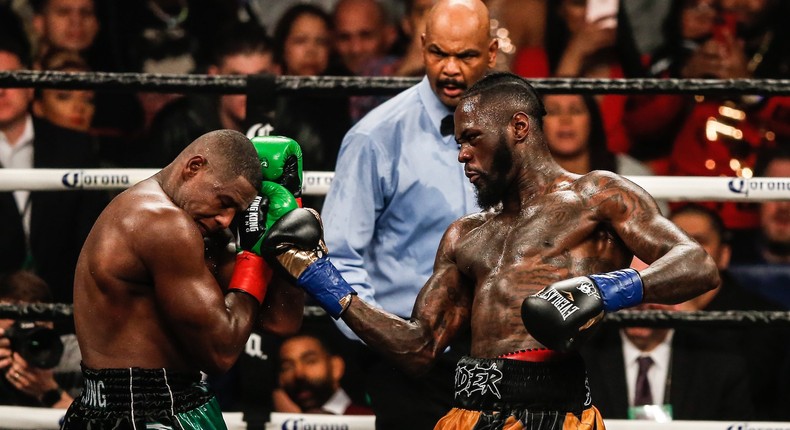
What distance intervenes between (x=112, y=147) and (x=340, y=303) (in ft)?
5.33

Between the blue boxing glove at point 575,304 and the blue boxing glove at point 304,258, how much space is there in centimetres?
48

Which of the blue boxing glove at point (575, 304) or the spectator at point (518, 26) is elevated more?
the spectator at point (518, 26)

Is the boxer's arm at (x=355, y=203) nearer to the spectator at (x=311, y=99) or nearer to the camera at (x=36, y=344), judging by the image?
the spectator at (x=311, y=99)

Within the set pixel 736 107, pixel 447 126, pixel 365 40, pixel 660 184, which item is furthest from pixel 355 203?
pixel 736 107

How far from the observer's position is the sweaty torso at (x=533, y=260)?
7.95 feet

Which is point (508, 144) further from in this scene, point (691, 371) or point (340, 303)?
point (691, 371)

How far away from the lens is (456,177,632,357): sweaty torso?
2.42 metres

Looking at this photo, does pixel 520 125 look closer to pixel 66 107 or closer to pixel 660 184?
pixel 660 184

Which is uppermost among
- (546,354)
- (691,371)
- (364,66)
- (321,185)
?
(364,66)

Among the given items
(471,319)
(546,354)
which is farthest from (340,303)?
(546,354)

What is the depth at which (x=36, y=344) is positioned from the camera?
3.18 metres

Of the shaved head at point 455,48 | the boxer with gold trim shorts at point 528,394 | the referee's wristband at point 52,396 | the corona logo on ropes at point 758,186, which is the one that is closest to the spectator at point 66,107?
the referee's wristband at point 52,396

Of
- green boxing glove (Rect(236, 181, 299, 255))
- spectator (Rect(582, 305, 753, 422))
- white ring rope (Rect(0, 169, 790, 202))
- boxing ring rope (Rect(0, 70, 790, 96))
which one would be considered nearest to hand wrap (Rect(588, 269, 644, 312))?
green boxing glove (Rect(236, 181, 299, 255))

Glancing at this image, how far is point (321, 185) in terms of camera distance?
317cm
